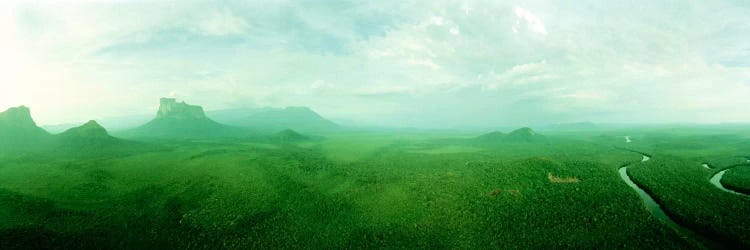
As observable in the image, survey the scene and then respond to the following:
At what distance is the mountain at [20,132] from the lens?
120m

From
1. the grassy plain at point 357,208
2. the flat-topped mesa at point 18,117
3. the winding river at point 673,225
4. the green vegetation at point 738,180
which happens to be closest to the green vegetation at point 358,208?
the grassy plain at point 357,208

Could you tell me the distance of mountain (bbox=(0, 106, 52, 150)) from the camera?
120 meters

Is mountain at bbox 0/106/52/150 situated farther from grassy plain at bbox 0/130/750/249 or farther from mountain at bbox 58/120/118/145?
grassy plain at bbox 0/130/750/249

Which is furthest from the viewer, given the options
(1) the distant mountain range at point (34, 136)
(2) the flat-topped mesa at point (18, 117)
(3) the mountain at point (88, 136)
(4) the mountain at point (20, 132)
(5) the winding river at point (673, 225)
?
(3) the mountain at point (88, 136)

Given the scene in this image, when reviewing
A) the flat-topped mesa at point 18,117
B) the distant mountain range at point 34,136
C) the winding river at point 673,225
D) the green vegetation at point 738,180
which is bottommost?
the winding river at point 673,225

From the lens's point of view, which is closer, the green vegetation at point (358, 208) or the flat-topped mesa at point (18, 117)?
the green vegetation at point (358, 208)

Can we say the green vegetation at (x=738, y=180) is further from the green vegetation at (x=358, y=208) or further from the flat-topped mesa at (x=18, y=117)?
the flat-topped mesa at (x=18, y=117)

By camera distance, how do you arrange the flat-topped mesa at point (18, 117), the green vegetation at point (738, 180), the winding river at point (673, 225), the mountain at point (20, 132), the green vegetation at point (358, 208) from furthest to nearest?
the flat-topped mesa at point (18, 117) → the mountain at point (20, 132) → the green vegetation at point (738, 180) → the green vegetation at point (358, 208) → the winding river at point (673, 225)

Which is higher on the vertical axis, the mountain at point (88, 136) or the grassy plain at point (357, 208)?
the mountain at point (88, 136)

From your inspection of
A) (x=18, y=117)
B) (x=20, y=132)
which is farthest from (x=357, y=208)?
(x=18, y=117)

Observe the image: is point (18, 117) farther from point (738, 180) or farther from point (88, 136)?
point (738, 180)

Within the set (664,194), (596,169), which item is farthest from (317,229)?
(596,169)

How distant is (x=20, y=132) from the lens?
125375 millimetres

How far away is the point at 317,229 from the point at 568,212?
44280 mm
